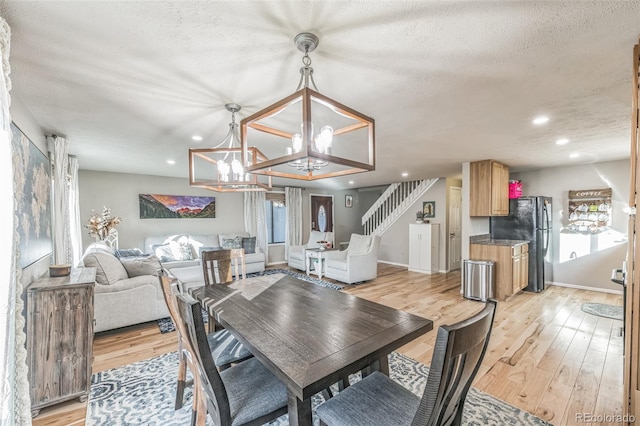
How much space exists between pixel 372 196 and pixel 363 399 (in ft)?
28.1

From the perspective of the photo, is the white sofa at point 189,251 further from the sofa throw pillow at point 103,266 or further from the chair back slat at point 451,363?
the chair back slat at point 451,363

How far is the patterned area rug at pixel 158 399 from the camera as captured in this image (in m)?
1.82

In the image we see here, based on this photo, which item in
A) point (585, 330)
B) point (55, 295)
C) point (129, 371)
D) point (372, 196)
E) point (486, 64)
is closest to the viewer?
point (486, 64)

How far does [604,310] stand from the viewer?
3740 millimetres

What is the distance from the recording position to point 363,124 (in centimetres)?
150

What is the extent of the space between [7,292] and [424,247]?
6.44 meters

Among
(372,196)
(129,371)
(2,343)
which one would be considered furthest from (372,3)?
(372,196)

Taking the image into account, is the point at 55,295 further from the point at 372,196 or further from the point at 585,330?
the point at 372,196

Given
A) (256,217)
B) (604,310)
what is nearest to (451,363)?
(604,310)

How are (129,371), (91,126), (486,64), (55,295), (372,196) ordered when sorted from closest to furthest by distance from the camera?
(486,64) < (55,295) < (129,371) < (91,126) < (372,196)

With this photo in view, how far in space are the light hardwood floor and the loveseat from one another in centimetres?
17

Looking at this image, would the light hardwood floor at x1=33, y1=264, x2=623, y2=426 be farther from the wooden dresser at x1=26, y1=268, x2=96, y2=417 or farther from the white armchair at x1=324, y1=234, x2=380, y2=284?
the white armchair at x1=324, y1=234, x2=380, y2=284

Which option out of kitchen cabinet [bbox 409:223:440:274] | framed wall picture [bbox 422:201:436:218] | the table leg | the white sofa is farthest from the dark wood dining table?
framed wall picture [bbox 422:201:436:218]

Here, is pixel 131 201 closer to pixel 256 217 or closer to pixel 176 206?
pixel 176 206
